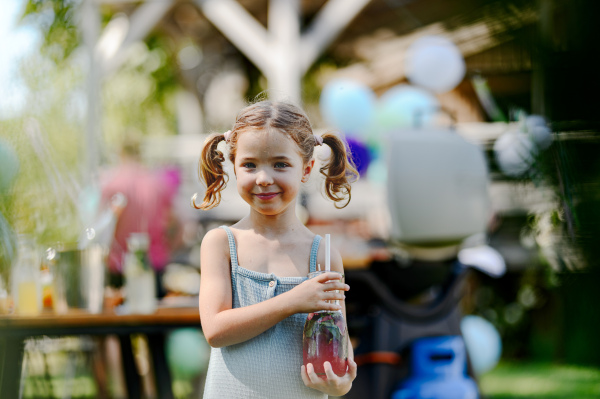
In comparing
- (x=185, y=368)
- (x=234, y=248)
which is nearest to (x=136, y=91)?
(x=185, y=368)

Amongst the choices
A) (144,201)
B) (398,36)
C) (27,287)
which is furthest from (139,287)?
(398,36)

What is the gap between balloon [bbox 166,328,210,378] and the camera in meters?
2.91

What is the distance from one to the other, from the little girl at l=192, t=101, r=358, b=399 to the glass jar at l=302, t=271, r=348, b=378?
0.01m

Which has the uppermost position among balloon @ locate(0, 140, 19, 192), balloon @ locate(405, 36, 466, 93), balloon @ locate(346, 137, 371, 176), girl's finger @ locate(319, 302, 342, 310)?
balloon @ locate(405, 36, 466, 93)

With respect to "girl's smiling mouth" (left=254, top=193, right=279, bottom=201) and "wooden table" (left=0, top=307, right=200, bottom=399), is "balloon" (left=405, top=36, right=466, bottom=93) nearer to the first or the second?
"wooden table" (left=0, top=307, right=200, bottom=399)

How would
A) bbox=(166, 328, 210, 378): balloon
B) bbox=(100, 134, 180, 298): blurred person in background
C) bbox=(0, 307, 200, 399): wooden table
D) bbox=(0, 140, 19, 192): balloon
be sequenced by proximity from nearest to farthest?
bbox=(0, 140, 19, 192): balloon
bbox=(0, 307, 200, 399): wooden table
bbox=(166, 328, 210, 378): balloon
bbox=(100, 134, 180, 298): blurred person in background

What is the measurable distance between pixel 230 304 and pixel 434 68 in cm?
323

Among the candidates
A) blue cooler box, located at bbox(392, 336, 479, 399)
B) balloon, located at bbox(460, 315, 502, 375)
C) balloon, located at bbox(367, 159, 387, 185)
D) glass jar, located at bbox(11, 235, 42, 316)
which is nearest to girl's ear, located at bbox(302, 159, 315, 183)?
glass jar, located at bbox(11, 235, 42, 316)

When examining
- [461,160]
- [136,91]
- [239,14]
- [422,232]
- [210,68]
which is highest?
[210,68]

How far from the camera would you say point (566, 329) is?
2.42ft

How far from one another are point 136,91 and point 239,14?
3646 mm

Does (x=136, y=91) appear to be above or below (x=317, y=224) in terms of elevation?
above

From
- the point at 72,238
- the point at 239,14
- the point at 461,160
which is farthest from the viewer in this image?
the point at 239,14

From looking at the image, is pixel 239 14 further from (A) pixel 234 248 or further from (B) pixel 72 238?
(A) pixel 234 248
